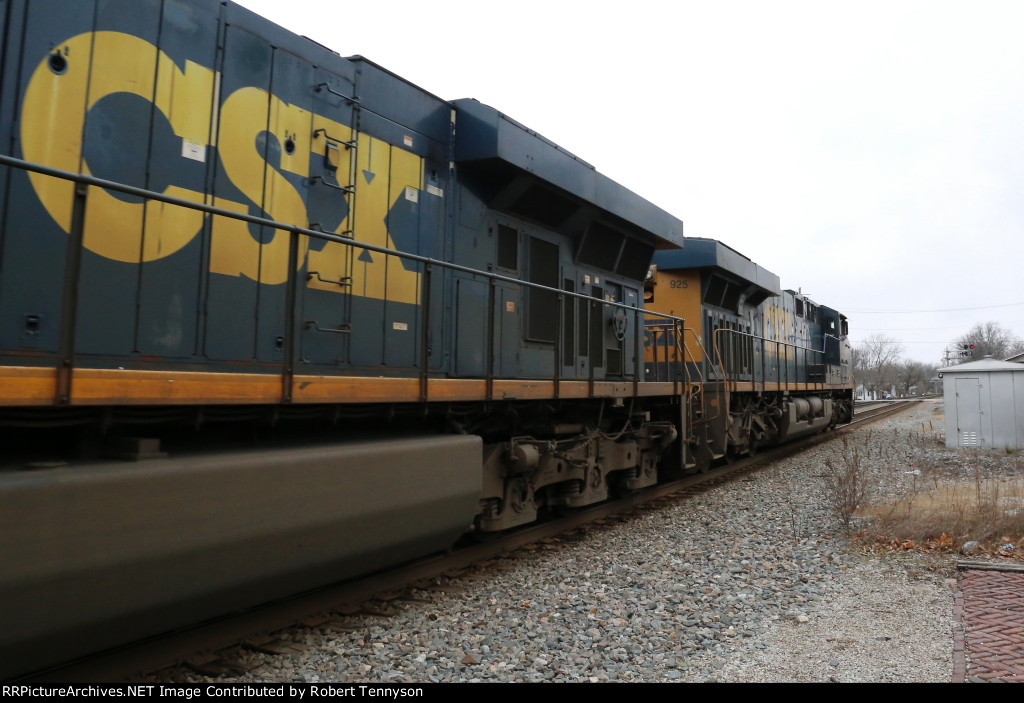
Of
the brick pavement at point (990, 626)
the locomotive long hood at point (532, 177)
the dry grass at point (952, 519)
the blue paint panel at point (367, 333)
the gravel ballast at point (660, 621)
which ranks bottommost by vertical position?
the gravel ballast at point (660, 621)

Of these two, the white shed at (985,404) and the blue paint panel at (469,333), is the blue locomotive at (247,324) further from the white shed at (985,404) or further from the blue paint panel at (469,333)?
the white shed at (985,404)

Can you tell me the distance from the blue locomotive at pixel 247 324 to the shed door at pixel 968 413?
1156cm

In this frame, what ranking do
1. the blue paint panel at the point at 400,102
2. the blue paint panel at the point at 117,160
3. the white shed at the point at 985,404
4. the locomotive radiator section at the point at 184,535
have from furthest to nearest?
the white shed at the point at 985,404 → the blue paint panel at the point at 400,102 → the blue paint panel at the point at 117,160 → the locomotive radiator section at the point at 184,535

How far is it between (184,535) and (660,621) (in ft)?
9.50

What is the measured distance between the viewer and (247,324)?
152 inches

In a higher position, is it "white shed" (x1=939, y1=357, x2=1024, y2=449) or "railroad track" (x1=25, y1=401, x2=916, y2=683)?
"white shed" (x1=939, y1=357, x2=1024, y2=449)

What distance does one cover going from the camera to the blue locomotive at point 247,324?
2777 millimetres

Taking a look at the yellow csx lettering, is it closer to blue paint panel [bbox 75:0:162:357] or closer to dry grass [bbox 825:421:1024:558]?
blue paint panel [bbox 75:0:162:357]

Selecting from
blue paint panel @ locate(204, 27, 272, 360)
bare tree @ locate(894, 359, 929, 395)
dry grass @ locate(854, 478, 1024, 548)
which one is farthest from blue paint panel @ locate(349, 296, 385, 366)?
bare tree @ locate(894, 359, 929, 395)

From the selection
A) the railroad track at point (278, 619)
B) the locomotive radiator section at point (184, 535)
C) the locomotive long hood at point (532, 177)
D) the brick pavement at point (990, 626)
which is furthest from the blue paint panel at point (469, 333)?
the brick pavement at point (990, 626)

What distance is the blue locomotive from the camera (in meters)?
2.78

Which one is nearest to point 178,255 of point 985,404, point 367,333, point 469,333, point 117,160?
point 117,160

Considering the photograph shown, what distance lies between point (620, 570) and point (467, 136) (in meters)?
3.99

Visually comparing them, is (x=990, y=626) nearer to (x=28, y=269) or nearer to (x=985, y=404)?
(x=28, y=269)
